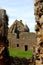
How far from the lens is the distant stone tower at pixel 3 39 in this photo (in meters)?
9.35

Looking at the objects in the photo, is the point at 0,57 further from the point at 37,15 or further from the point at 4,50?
the point at 37,15

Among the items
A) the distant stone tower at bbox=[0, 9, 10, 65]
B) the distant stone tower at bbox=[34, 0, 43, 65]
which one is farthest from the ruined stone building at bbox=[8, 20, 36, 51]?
the distant stone tower at bbox=[34, 0, 43, 65]

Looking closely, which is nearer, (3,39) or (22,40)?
(3,39)

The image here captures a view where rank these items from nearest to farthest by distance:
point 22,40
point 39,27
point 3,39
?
point 39,27
point 3,39
point 22,40

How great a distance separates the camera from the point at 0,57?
30.5ft

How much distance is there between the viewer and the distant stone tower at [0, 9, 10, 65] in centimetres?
935

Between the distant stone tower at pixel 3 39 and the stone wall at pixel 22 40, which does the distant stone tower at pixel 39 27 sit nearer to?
the distant stone tower at pixel 3 39

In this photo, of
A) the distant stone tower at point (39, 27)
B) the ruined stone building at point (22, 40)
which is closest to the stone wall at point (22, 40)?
the ruined stone building at point (22, 40)

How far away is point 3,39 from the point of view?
954cm

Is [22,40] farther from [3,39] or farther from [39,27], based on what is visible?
[39,27]

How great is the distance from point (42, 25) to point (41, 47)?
417 millimetres

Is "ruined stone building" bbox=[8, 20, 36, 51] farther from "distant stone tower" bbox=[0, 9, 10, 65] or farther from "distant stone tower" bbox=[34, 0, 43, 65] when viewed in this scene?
"distant stone tower" bbox=[34, 0, 43, 65]

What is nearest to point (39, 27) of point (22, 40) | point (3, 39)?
point (3, 39)

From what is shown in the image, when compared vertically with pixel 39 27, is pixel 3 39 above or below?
below
